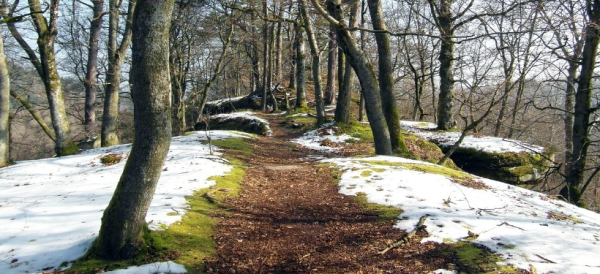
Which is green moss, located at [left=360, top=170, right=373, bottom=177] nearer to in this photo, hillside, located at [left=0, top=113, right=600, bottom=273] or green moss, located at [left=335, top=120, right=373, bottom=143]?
hillside, located at [left=0, top=113, right=600, bottom=273]

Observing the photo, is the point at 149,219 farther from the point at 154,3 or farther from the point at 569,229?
the point at 569,229

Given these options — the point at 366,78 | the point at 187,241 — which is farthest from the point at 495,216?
the point at 366,78

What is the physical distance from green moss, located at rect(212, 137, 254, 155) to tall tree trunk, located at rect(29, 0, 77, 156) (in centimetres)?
448

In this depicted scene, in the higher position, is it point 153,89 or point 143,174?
point 153,89

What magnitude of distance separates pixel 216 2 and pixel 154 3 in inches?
600

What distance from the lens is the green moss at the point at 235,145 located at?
10.4 m

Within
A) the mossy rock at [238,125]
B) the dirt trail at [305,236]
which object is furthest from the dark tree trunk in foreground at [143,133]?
the mossy rock at [238,125]

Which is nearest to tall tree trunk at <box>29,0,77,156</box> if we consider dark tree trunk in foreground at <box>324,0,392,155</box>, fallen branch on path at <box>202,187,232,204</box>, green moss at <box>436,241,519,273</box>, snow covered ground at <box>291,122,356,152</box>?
fallen branch on path at <box>202,187,232,204</box>

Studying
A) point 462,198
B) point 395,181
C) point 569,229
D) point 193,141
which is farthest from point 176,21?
point 569,229

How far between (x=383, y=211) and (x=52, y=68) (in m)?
10.2

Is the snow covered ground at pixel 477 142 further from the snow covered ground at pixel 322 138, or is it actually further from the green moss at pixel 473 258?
the green moss at pixel 473 258

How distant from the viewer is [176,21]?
1594 centimetres

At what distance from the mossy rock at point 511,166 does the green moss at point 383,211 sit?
8258 millimetres

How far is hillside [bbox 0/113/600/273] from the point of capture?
3523 millimetres
